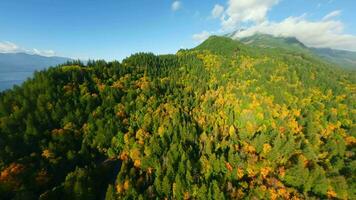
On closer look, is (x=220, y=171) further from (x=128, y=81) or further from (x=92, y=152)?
(x=128, y=81)

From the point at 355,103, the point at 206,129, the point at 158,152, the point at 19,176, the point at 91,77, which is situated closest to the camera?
the point at 19,176

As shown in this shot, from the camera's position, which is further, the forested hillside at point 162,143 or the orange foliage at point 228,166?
the orange foliage at point 228,166

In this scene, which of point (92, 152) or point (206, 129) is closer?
point (92, 152)

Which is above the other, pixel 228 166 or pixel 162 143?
pixel 162 143

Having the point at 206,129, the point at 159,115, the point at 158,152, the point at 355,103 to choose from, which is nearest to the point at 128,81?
the point at 159,115

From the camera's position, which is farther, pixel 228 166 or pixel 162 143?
pixel 162 143

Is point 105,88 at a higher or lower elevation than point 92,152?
higher

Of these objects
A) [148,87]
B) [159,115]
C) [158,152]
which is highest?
[148,87]

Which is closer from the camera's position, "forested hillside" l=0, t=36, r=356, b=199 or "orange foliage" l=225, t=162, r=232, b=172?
"forested hillside" l=0, t=36, r=356, b=199
